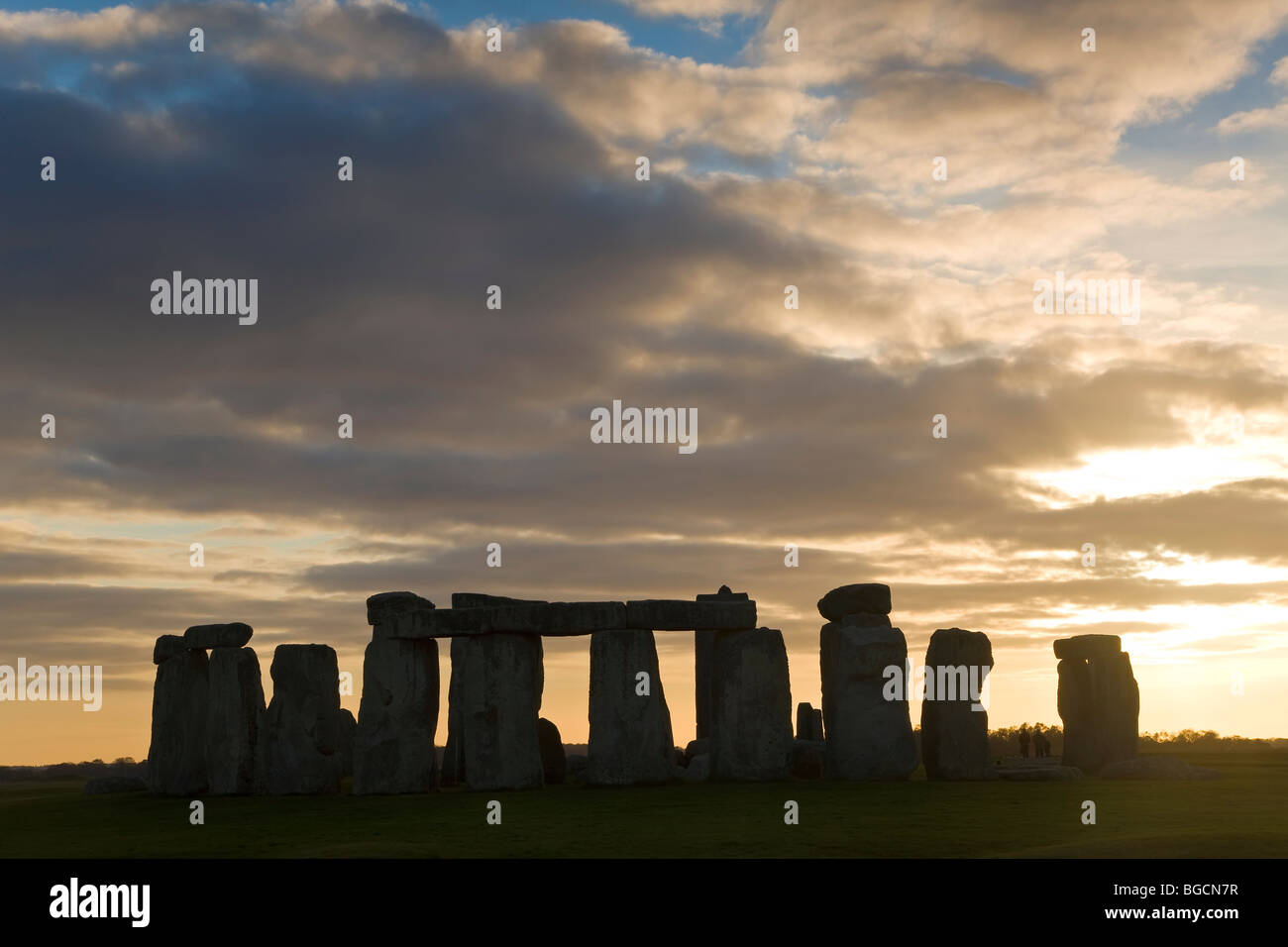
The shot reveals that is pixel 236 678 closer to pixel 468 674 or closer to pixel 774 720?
pixel 468 674

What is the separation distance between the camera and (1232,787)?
2025cm

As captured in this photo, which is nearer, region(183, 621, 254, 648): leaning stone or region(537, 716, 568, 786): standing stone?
region(183, 621, 254, 648): leaning stone

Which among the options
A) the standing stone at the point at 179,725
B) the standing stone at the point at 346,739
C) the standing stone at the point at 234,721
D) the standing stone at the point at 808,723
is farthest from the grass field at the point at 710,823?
the standing stone at the point at 808,723

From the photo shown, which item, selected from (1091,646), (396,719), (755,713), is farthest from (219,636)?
(1091,646)

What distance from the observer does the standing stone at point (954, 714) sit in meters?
22.5

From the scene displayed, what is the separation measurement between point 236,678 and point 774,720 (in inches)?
341

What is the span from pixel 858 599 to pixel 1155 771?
5331 mm

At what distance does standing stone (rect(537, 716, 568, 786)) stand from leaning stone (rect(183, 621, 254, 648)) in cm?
526

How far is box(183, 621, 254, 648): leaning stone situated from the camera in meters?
23.4

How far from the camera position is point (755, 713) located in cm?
2244

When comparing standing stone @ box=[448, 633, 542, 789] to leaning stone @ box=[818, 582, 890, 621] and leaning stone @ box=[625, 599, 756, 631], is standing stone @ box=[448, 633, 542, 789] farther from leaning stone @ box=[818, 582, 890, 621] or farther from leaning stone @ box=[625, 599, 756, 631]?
leaning stone @ box=[818, 582, 890, 621]

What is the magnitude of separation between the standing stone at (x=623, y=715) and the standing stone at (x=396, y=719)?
262 centimetres

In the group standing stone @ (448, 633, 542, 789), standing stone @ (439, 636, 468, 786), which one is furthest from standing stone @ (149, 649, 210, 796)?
standing stone @ (448, 633, 542, 789)
